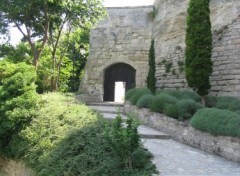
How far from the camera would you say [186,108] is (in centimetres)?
816

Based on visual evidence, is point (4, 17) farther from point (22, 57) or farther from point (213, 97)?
point (213, 97)

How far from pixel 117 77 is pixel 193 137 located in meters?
9.58

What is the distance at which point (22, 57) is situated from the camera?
1498cm

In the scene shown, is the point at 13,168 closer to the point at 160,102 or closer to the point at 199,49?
the point at 160,102

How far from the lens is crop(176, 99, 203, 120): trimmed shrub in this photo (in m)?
7.97

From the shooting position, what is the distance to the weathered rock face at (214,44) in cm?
980

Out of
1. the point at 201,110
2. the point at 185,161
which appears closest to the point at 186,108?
the point at 201,110

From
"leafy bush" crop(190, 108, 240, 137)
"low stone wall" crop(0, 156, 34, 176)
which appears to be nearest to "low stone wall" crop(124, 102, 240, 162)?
"leafy bush" crop(190, 108, 240, 137)

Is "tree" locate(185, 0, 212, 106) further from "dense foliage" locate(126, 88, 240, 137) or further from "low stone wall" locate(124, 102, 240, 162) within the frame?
"low stone wall" locate(124, 102, 240, 162)

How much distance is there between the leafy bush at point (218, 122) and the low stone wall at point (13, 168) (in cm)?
389

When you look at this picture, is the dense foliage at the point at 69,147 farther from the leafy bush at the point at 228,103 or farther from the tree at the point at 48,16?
the tree at the point at 48,16

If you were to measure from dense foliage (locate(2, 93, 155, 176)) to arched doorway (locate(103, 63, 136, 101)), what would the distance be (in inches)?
304

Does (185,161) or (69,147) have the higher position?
(69,147)

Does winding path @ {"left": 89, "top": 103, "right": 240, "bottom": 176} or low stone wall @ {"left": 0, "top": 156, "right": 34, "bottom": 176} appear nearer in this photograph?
winding path @ {"left": 89, "top": 103, "right": 240, "bottom": 176}
